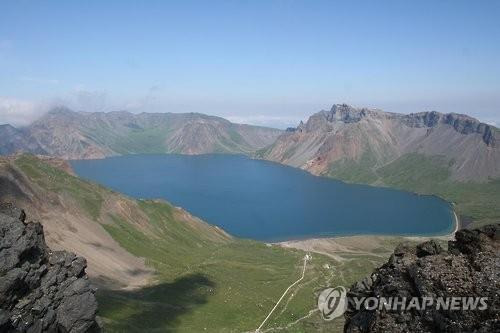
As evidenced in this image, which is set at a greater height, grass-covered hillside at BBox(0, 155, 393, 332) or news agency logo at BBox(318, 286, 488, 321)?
news agency logo at BBox(318, 286, 488, 321)

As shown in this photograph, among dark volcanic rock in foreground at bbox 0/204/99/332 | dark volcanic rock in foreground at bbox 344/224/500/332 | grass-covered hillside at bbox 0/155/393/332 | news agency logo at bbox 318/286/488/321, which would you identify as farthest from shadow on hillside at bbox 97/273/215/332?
dark volcanic rock in foreground at bbox 344/224/500/332

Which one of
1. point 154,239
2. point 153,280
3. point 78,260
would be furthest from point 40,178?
point 78,260

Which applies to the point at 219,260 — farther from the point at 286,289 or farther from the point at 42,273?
the point at 42,273

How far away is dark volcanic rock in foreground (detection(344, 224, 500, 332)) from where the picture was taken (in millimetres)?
28344

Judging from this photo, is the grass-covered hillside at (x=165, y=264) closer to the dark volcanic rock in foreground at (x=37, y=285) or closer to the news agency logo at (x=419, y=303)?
the dark volcanic rock in foreground at (x=37, y=285)

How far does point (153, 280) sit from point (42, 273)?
7641 centimetres

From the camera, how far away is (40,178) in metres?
154

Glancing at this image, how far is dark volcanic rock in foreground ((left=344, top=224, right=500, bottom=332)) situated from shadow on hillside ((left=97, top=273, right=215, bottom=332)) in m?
43.3

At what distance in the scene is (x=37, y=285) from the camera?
140 feet

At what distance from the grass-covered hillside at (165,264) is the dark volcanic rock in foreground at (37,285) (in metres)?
22.7

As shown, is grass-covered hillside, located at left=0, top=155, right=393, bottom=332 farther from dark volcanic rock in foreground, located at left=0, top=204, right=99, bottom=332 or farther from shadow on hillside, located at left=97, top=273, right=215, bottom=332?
dark volcanic rock in foreground, located at left=0, top=204, right=99, bottom=332

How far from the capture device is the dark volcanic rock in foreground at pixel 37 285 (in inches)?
1543

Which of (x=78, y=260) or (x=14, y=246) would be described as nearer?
(x=14, y=246)

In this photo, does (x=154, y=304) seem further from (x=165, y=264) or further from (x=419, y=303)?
(x=419, y=303)
